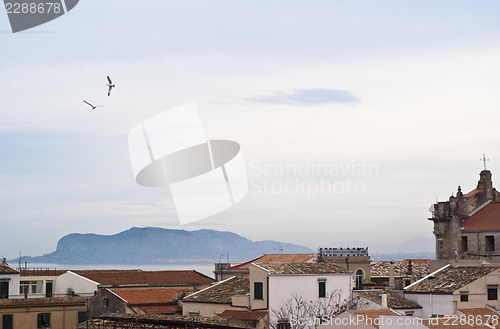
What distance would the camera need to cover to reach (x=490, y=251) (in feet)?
208

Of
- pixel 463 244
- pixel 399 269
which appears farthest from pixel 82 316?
pixel 463 244

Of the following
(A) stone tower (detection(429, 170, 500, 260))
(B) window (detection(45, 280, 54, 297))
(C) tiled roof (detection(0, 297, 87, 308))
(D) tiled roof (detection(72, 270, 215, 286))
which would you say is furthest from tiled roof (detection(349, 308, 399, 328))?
(B) window (detection(45, 280, 54, 297))

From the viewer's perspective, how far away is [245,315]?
44.6 meters

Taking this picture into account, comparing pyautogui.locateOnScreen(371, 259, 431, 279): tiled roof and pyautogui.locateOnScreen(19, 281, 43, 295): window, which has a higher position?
pyautogui.locateOnScreen(371, 259, 431, 279): tiled roof

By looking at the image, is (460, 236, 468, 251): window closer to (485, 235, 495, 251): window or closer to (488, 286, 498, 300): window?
(485, 235, 495, 251): window

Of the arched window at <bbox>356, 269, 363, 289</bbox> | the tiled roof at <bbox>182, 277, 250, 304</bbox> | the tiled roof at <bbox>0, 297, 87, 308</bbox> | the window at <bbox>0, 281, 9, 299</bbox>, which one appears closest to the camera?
the tiled roof at <bbox>182, 277, 250, 304</bbox>

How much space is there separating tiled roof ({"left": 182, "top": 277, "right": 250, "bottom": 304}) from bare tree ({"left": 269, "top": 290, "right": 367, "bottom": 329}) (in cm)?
325

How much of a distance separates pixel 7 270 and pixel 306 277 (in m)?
21.5

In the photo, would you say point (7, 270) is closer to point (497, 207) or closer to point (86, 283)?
point (86, 283)

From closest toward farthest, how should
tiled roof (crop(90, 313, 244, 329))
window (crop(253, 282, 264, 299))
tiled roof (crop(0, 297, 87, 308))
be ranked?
tiled roof (crop(90, 313, 244, 329)), window (crop(253, 282, 264, 299)), tiled roof (crop(0, 297, 87, 308))

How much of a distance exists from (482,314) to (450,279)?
3.63 meters

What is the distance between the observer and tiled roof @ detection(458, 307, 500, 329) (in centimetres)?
4347

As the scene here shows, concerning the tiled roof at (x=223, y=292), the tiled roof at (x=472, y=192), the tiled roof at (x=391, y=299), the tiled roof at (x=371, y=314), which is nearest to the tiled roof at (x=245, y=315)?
the tiled roof at (x=223, y=292)

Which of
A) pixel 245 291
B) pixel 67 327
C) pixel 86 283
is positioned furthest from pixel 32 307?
pixel 245 291
